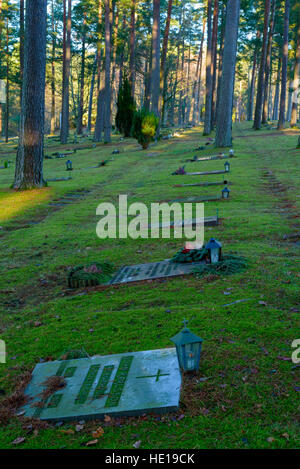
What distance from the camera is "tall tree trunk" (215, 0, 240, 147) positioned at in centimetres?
2516

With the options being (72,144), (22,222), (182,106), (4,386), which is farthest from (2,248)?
(182,106)

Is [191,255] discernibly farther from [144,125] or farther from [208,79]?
[208,79]

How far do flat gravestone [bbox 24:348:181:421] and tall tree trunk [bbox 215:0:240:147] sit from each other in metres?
24.0

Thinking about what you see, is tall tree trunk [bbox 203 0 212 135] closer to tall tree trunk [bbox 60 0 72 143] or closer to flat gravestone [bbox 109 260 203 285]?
tall tree trunk [bbox 60 0 72 143]

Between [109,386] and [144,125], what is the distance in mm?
27682

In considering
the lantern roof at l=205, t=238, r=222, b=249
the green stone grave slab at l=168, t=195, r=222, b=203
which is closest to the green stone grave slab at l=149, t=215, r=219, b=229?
the green stone grave slab at l=168, t=195, r=222, b=203

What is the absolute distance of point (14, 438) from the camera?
352 cm

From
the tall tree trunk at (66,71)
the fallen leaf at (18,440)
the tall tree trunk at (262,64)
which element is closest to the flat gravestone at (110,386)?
the fallen leaf at (18,440)

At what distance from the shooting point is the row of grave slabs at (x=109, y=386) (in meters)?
3.68

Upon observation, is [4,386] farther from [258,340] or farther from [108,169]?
[108,169]

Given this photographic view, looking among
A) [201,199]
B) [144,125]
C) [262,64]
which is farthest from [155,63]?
[201,199]

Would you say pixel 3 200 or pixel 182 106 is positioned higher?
pixel 182 106

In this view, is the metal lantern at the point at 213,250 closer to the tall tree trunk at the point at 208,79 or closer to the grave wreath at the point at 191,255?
the grave wreath at the point at 191,255

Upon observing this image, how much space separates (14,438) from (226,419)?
1756 mm
